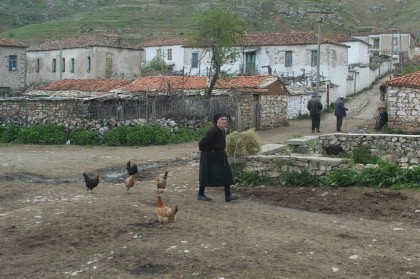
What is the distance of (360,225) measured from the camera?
948cm

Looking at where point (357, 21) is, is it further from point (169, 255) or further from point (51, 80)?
point (169, 255)

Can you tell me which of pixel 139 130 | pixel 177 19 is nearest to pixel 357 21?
pixel 177 19

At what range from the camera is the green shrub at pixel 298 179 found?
40.9 ft

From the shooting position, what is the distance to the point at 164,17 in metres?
80.7

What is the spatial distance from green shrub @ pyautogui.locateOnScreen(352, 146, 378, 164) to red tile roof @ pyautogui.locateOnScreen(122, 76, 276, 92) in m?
12.4

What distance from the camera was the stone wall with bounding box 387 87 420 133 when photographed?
24.2 metres

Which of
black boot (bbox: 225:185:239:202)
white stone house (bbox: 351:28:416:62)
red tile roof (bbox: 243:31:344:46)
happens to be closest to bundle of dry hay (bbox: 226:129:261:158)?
black boot (bbox: 225:185:239:202)

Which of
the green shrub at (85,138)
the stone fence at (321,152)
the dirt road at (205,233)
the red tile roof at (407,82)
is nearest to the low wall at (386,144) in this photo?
the stone fence at (321,152)

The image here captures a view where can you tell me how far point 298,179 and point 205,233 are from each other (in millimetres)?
4546

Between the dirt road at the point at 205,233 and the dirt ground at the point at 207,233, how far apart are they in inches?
0.5

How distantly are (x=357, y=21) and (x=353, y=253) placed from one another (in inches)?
3343

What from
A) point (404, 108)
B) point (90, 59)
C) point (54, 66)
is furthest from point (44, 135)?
point (54, 66)

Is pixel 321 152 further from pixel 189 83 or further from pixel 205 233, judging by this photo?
pixel 189 83

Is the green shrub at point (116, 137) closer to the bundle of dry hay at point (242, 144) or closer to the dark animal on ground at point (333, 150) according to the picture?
the dark animal on ground at point (333, 150)
